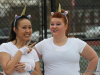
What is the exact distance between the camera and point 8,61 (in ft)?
6.35

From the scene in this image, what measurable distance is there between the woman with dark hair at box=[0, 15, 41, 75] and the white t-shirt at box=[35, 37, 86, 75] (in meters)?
0.16

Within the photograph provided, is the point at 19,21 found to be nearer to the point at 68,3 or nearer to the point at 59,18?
the point at 59,18

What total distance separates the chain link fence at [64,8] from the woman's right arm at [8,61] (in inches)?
48.0

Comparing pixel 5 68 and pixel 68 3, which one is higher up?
pixel 68 3

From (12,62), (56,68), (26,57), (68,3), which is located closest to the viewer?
(12,62)

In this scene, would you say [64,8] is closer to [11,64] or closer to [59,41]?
[59,41]

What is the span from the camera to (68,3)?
337 centimetres

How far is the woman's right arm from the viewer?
1.91 m

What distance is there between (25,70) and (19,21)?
0.61 m

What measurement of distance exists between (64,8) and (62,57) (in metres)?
1.41

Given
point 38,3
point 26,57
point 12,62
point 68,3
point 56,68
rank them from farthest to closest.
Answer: point 68,3 < point 38,3 < point 56,68 < point 26,57 < point 12,62

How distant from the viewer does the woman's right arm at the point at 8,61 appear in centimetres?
191

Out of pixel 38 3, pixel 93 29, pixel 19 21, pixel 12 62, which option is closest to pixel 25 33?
pixel 19 21

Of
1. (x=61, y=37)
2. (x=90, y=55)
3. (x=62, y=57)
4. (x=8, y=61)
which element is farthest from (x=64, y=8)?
(x=8, y=61)
